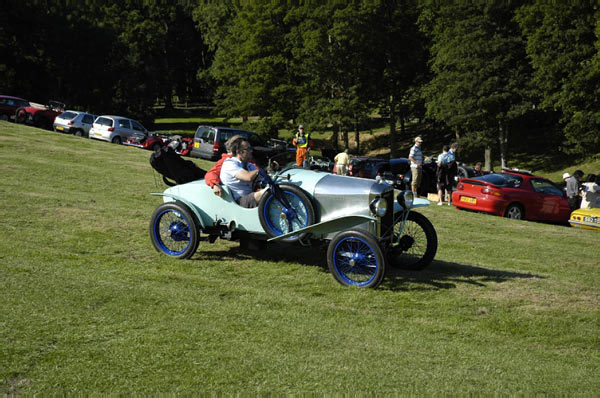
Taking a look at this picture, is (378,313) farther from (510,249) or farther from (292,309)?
(510,249)

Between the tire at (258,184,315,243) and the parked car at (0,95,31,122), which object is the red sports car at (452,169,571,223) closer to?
the tire at (258,184,315,243)

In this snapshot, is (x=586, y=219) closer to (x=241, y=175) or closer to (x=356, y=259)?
(x=356, y=259)

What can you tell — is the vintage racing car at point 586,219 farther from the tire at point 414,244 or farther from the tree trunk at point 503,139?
the tree trunk at point 503,139

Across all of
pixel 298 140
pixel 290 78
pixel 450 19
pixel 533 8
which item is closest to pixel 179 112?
pixel 290 78

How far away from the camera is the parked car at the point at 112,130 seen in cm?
3190

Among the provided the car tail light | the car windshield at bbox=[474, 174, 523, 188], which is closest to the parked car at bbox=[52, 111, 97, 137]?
the car windshield at bbox=[474, 174, 523, 188]

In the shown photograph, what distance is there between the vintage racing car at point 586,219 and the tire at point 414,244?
33.8ft

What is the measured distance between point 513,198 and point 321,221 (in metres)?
11.5

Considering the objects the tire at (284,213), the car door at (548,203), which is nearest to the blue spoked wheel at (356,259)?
the tire at (284,213)

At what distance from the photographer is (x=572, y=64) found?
32.1 m

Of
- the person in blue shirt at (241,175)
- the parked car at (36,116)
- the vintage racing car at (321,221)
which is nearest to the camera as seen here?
the vintage racing car at (321,221)

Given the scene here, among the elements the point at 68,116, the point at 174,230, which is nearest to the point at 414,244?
the point at 174,230

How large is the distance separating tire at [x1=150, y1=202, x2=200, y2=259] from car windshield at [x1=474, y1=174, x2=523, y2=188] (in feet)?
38.8

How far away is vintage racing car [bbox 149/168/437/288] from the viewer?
7.32m
